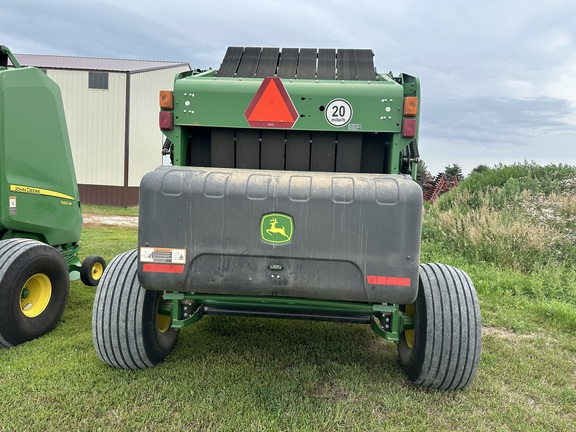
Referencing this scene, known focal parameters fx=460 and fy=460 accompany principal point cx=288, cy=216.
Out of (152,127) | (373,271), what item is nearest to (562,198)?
(373,271)

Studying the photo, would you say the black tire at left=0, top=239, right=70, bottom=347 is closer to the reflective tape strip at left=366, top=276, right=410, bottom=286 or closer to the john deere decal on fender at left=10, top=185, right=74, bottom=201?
the john deere decal on fender at left=10, top=185, right=74, bottom=201

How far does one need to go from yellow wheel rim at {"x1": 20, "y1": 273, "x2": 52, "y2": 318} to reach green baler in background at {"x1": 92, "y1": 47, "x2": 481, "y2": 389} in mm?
1249

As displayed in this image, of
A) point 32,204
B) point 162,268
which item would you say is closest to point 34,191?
point 32,204

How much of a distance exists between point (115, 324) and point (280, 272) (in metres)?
1.30

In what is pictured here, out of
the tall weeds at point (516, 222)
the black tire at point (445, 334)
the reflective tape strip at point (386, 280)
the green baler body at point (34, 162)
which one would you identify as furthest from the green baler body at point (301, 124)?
the tall weeds at point (516, 222)

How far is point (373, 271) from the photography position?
7.89 feet

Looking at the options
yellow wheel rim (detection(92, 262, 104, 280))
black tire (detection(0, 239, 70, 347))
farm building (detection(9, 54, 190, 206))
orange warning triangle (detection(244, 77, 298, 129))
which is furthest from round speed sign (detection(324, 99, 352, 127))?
farm building (detection(9, 54, 190, 206))

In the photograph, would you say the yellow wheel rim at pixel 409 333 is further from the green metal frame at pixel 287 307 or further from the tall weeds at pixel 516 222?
the tall weeds at pixel 516 222

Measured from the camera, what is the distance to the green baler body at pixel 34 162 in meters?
4.10

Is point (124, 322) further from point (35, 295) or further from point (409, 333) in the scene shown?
point (409, 333)

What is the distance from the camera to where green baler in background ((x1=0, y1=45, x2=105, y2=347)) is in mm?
3691

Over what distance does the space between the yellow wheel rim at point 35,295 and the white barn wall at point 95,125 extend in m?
15.4

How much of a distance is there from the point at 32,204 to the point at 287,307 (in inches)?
114

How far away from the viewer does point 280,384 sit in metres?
3.01
